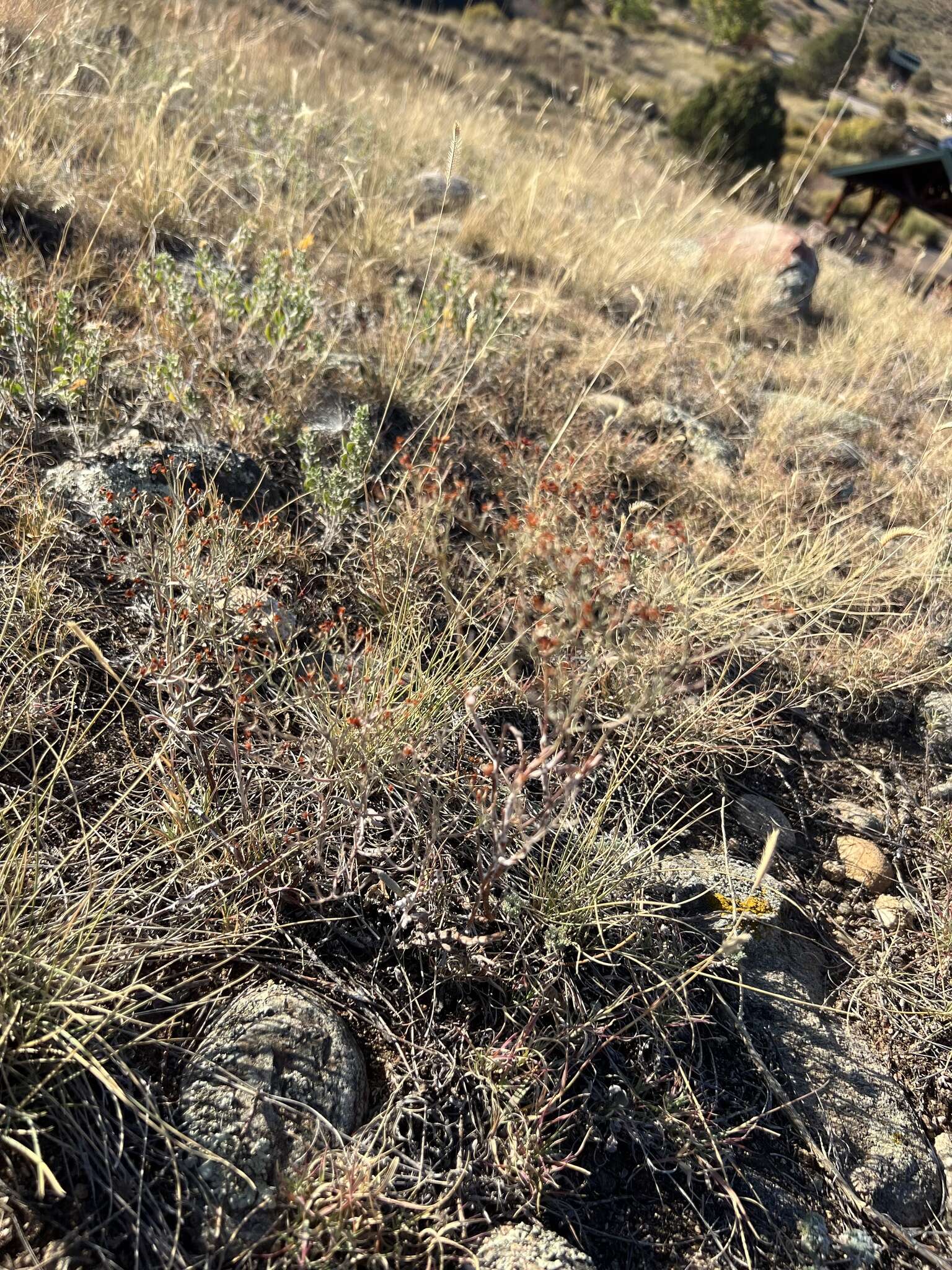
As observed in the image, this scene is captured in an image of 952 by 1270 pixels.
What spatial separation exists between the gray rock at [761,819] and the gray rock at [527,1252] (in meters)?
1.21

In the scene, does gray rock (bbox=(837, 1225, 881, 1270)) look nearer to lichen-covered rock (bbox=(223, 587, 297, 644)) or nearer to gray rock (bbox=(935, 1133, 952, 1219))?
gray rock (bbox=(935, 1133, 952, 1219))

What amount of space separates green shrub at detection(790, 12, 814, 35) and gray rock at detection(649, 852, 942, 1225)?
4480cm

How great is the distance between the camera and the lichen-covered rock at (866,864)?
2334 millimetres

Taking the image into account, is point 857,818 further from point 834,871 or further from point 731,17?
point 731,17

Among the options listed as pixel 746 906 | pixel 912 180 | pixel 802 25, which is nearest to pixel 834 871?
pixel 746 906

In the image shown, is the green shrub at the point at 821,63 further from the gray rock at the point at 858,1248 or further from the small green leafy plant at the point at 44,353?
the gray rock at the point at 858,1248

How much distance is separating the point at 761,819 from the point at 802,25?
45492 mm

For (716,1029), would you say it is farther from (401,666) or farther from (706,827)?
(401,666)

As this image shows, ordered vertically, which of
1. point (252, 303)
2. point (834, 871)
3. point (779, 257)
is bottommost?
point (834, 871)

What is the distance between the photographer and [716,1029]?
1.88 m

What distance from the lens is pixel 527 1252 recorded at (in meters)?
1.41

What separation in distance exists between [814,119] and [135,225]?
95.8ft

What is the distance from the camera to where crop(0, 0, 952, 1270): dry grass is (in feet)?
4.77

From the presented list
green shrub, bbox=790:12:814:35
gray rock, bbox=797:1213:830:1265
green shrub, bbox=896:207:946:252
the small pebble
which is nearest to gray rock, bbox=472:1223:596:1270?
gray rock, bbox=797:1213:830:1265
